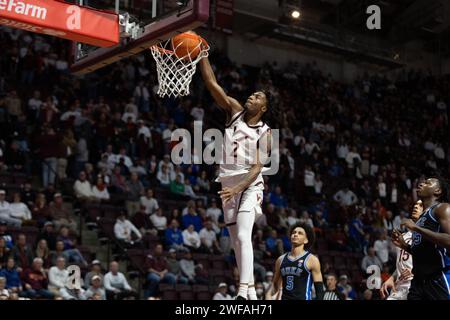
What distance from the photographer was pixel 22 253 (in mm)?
13180

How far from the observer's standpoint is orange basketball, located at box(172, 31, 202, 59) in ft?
25.5

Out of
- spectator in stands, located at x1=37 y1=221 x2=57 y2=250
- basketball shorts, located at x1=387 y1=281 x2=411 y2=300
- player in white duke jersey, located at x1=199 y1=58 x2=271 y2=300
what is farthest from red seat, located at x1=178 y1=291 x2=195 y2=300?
player in white duke jersey, located at x1=199 y1=58 x2=271 y2=300

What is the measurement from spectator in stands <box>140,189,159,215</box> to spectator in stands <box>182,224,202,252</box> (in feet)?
2.95

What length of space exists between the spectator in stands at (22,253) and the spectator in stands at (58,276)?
0.49 metres

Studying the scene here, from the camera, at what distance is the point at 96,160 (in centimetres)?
1702

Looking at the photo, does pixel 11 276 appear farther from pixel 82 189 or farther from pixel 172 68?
pixel 172 68

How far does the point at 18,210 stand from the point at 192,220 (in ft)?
12.9

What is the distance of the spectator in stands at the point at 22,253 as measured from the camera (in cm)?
1306

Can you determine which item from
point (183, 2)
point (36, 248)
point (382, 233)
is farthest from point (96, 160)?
point (183, 2)

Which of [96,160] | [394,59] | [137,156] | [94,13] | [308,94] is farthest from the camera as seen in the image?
[394,59]

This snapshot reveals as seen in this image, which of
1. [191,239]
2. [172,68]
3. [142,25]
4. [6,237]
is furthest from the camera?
[191,239]

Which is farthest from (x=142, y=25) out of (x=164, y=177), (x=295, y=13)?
(x=295, y=13)
